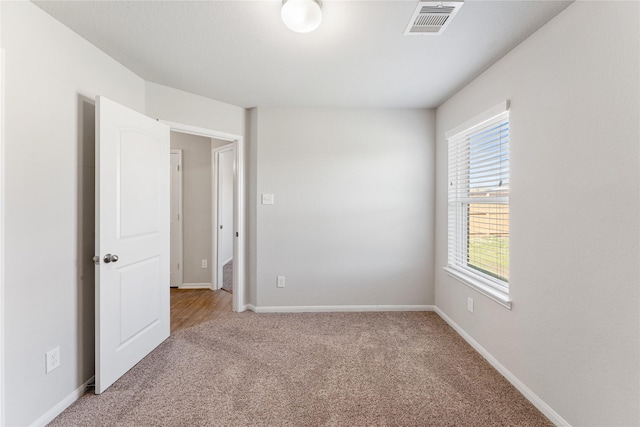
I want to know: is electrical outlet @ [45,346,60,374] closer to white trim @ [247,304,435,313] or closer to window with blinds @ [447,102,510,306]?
white trim @ [247,304,435,313]

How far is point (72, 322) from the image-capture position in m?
1.91

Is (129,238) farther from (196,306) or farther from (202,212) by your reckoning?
(202,212)

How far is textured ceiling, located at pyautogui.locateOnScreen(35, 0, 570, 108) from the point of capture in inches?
66.1

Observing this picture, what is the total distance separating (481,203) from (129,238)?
287cm

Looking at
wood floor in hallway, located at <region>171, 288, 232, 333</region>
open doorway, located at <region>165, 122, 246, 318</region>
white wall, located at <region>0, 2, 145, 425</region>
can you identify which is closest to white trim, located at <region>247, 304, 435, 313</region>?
wood floor in hallway, located at <region>171, 288, 232, 333</region>

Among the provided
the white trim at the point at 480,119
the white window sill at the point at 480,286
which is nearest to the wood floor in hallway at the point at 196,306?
the white window sill at the point at 480,286

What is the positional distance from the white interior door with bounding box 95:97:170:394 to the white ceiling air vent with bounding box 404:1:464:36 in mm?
2038

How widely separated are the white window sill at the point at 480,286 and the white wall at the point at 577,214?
0.08 metres

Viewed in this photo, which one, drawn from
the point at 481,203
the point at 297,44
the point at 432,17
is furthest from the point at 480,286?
the point at 297,44

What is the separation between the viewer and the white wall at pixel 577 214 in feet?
4.39

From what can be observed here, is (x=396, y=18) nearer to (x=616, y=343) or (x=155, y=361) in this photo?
(x=616, y=343)

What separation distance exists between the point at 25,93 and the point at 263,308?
268cm

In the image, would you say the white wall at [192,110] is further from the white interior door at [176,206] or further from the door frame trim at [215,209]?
the white interior door at [176,206]

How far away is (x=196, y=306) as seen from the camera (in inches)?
143
